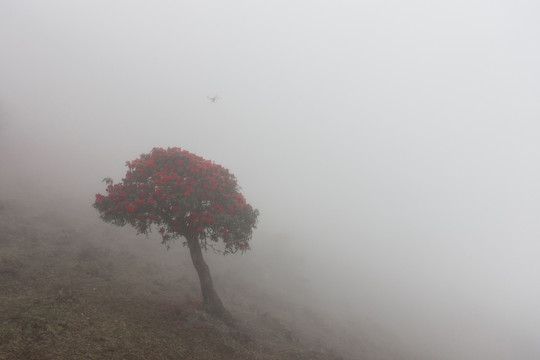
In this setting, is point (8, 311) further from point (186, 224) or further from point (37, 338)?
point (186, 224)

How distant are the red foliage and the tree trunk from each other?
1.03m

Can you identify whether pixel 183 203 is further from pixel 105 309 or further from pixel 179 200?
pixel 105 309

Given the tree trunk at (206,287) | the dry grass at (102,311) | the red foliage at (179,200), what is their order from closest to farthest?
the dry grass at (102,311)
the red foliage at (179,200)
the tree trunk at (206,287)

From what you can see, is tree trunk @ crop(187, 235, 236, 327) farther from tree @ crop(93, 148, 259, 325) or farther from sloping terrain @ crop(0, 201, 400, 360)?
sloping terrain @ crop(0, 201, 400, 360)

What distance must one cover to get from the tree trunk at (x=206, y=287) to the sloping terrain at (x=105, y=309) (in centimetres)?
93

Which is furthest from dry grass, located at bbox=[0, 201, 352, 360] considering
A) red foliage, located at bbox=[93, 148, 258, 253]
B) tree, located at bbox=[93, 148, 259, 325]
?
red foliage, located at bbox=[93, 148, 258, 253]

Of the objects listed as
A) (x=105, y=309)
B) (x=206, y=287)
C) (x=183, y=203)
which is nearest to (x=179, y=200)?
(x=183, y=203)

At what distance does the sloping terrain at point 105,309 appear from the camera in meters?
11.0

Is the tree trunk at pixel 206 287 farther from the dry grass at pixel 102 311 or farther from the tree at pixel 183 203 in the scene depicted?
the dry grass at pixel 102 311

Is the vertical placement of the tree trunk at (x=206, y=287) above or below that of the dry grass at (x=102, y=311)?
above

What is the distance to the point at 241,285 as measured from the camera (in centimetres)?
3484

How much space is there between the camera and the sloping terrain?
11.0 meters

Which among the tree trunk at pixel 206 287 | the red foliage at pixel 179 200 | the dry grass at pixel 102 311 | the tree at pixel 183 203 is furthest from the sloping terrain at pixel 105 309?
the red foliage at pixel 179 200

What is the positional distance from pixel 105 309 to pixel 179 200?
20.3ft
